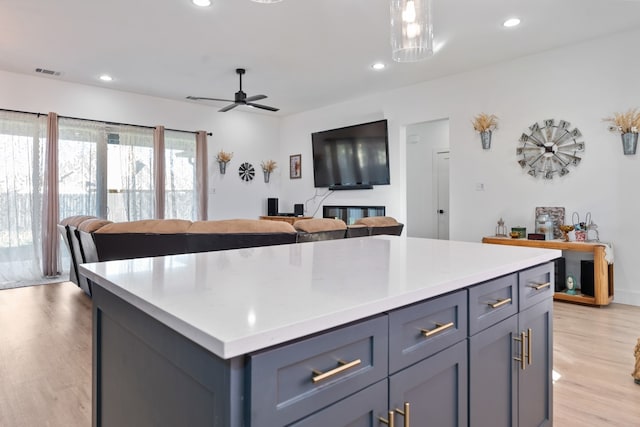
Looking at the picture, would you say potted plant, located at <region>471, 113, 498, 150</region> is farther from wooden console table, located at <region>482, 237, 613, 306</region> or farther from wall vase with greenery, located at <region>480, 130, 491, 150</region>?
wooden console table, located at <region>482, 237, 613, 306</region>

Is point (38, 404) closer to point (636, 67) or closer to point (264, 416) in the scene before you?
point (264, 416)

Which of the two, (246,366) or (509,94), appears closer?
(246,366)

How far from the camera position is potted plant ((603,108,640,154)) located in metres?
3.72

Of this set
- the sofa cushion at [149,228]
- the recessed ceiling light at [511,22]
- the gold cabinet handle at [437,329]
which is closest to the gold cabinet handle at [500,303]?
the gold cabinet handle at [437,329]

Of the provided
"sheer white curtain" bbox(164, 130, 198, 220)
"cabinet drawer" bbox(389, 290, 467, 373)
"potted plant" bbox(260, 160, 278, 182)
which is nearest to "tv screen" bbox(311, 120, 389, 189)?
"potted plant" bbox(260, 160, 278, 182)

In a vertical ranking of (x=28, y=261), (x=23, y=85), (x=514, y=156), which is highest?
(x=23, y=85)

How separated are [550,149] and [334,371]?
14.9ft

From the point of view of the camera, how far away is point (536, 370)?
1.43 m

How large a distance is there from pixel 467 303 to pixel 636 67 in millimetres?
4161

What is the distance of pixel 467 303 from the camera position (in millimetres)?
1085

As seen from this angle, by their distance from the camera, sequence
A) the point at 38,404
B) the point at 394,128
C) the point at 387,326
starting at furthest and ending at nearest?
the point at 394,128, the point at 38,404, the point at 387,326

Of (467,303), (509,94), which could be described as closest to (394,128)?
(509,94)

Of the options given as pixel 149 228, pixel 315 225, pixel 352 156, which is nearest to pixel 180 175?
pixel 352 156

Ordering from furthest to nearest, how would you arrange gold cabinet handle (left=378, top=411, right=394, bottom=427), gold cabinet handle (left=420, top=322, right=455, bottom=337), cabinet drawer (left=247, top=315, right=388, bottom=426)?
1. gold cabinet handle (left=420, top=322, right=455, bottom=337)
2. gold cabinet handle (left=378, top=411, right=394, bottom=427)
3. cabinet drawer (left=247, top=315, right=388, bottom=426)
